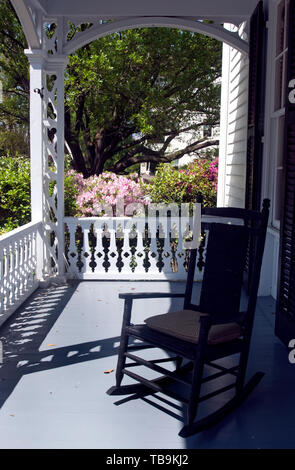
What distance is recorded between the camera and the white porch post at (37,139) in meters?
5.98

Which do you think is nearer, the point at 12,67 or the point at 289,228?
the point at 289,228

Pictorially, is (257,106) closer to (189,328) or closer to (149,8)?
(149,8)

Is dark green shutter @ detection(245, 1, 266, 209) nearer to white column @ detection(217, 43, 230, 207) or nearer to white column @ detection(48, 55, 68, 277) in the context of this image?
white column @ detection(48, 55, 68, 277)

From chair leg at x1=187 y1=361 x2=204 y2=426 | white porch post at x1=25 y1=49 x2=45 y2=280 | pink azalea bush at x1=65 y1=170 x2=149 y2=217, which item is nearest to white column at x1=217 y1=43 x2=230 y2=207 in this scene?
pink azalea bush at x1=65 y1=170 x2=149 y2=217

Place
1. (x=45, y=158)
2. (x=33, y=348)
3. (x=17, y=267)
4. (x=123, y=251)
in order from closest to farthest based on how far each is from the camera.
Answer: (x=33, y=348) → (x=17, y=267) → (x=45, y=158) → (x=123, y=251)

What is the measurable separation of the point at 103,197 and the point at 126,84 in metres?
5.00

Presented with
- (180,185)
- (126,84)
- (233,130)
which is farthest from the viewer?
(126,84)

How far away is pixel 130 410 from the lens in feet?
10.1

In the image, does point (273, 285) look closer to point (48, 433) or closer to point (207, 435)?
point (207, 435)

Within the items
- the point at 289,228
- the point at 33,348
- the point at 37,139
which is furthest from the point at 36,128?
the point at 289,228

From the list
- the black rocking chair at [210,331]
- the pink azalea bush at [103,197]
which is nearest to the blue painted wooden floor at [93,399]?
the black rocking chair at [210,331]

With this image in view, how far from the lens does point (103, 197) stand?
7.37 meters

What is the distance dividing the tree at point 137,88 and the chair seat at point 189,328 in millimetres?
8290
